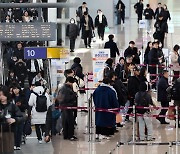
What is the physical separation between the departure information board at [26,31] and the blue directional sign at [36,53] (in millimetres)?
924

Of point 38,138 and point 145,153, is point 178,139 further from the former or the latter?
point 38,138

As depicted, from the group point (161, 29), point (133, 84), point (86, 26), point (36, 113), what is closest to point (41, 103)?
point (36, 113)

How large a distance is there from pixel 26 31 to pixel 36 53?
1.92m

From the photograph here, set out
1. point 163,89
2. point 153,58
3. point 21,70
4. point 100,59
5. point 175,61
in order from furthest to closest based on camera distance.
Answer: point 153,58
point 175,61
point 100,59
point 163,89
point 21,70

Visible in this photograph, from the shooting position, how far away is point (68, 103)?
17484 mm

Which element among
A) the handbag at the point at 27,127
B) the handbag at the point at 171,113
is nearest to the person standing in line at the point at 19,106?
the handbag at the point at 27,127

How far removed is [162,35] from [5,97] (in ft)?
67.6

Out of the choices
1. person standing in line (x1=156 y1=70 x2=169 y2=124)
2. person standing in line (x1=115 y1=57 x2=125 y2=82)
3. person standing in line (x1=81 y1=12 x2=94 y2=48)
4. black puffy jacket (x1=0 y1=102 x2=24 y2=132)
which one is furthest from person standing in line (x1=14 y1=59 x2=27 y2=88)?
person standing in line (x1=81 y1=12 x2=94 y2=48)

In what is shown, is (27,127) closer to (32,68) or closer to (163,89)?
(32,68)

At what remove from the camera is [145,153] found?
54.7ft

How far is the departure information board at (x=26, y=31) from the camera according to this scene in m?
14.3

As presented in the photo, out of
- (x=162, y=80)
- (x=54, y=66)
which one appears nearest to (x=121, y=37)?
(x=54, y=66)

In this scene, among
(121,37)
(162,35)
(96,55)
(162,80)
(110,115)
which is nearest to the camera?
(110,115)

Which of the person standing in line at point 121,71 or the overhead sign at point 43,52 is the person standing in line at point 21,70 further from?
the person standing in line at point 121,71
